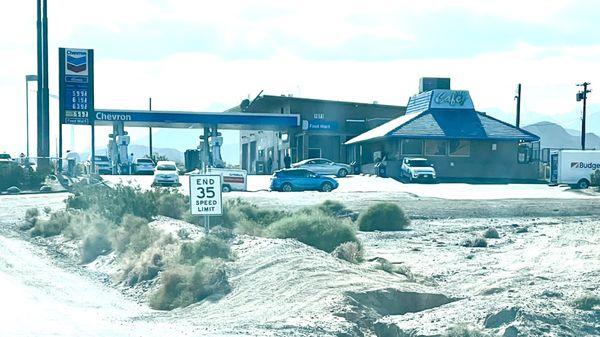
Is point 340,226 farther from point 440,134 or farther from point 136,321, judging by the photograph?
point 440,134

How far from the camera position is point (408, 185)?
2375 inches

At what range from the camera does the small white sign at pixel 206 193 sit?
66.9 ft

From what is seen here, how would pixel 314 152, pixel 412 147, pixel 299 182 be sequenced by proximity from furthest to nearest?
1. pixel 314 152
2. pixel 412 147
3. pixel 299 182

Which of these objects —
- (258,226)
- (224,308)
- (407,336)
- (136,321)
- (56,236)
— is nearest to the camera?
(407,336)

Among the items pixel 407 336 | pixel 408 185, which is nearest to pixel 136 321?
pixel 407 336

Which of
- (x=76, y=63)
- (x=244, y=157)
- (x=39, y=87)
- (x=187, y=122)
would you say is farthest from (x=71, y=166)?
(x=244, y=157)

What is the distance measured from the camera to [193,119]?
271 ft

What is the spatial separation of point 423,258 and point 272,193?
2929cm

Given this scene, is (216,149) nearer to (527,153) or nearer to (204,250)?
(527,153)

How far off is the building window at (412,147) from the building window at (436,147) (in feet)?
1.79

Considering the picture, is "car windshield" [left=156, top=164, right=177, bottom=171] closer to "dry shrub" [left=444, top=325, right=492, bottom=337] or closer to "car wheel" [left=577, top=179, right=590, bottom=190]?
"car wheel" [left=577, top=179, right=590, bottom=190]

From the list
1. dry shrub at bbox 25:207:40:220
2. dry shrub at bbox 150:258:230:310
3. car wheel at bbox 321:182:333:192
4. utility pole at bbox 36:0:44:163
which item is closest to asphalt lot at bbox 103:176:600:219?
car wheel at bbox 321:182:333:192

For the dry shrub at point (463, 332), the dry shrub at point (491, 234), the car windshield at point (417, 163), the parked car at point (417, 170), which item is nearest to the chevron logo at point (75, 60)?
the parked car at point (417, 170)

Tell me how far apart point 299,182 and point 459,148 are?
19272 millimetres
